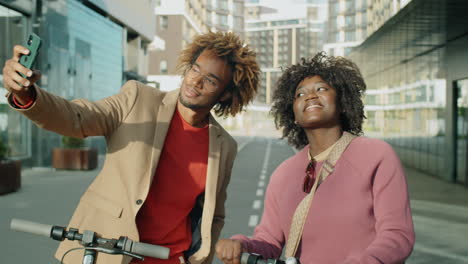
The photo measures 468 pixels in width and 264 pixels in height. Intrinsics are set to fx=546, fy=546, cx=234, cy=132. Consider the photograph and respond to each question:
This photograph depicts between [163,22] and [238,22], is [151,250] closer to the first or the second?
[163,22]

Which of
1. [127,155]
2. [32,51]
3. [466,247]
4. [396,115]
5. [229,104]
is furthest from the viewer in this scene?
[396,115]

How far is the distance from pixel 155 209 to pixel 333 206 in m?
0.96

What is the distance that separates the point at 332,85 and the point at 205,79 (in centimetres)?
74

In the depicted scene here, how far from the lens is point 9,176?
11227 millimetres

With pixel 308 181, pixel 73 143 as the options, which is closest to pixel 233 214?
pixel 308 181

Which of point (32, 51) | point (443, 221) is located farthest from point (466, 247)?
point (32, 51)

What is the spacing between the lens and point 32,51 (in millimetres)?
1752

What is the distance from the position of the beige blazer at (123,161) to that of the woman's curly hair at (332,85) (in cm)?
43

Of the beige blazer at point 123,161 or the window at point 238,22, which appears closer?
the beige blazer at point 123,161

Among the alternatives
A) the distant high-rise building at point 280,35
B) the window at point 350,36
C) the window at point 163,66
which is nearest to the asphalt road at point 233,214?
the window at point 163,66

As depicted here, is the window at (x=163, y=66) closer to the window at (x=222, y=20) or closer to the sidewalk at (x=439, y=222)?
the window at (x=222, y=20)

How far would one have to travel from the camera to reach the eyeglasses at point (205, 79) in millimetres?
2850

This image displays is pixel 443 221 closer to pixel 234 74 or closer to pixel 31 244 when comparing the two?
pixel 31 244

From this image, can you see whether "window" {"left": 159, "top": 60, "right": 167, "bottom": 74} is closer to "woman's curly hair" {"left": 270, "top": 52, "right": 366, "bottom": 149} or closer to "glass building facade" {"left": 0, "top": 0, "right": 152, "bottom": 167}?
"glass building facade" {"left": 0, "top": 0, "right": 152, "bottom": 167}
